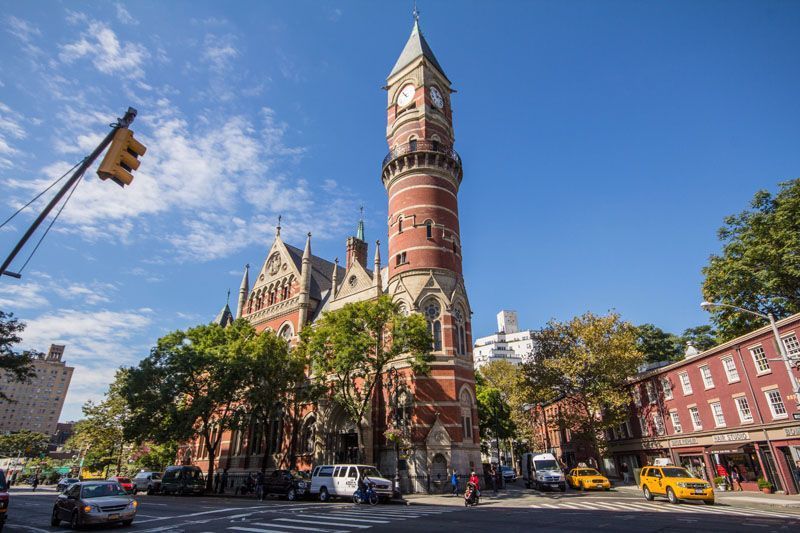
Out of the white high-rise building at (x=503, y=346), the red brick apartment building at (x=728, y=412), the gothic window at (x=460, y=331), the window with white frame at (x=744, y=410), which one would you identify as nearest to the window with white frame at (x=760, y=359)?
the red brick apartment building at (x=728, y=412)

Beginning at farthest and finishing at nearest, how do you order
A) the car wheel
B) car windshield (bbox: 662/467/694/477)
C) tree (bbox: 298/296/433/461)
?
tree (bbox: 298/296/433/461), car windshield (bbox: 662/467/694/477), the car wheel

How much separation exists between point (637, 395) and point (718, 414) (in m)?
9.25

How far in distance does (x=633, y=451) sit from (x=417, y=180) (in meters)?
31.6

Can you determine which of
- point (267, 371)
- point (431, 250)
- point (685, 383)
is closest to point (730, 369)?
point (685, 383)

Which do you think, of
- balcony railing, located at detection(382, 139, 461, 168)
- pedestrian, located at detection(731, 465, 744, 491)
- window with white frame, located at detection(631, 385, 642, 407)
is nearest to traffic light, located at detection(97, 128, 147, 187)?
balcony railing, located at detection(382, 139, 461, 168)

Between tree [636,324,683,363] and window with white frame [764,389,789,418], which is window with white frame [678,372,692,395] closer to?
window with white frame [764,389,789,418]

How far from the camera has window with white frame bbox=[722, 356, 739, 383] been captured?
2912cm

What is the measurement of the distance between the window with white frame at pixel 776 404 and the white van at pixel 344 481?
23.2m

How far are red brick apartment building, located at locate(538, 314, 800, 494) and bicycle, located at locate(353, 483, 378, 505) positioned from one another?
19523 mm

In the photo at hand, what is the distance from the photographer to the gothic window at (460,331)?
33.3 meters

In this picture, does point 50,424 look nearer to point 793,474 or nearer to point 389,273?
point 389,273

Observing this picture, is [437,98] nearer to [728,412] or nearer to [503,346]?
[728,412]

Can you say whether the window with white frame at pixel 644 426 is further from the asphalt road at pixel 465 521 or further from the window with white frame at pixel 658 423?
the asphalt road at pixel 465 521

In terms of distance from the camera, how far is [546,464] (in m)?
33.7
